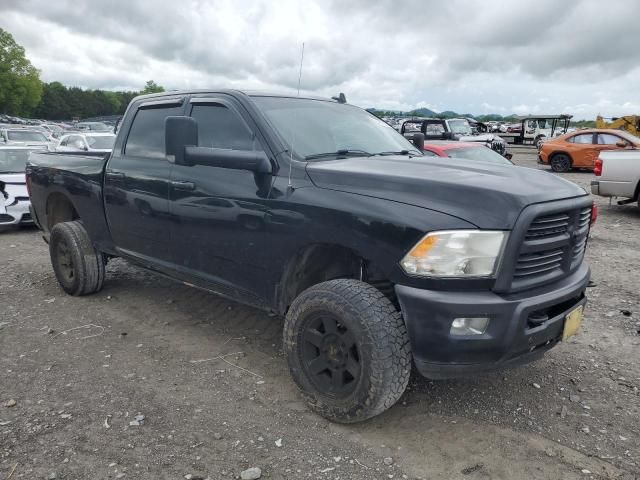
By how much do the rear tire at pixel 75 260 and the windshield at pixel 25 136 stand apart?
14.4 m

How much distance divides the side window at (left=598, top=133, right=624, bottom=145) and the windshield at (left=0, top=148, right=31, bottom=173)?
16.6 meters

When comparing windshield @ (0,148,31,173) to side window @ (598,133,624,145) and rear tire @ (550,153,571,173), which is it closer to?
rear tire @ (550,153,571,173)

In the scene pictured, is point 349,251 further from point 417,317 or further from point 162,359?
point 162,359

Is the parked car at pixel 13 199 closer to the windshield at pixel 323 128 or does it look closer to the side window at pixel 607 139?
the windshield at pixel 323 128

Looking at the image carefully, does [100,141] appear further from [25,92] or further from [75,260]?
[25,92]

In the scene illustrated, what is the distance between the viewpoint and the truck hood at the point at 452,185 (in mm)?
2701

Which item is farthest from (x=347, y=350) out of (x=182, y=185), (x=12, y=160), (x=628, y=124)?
(x=628, y=124)

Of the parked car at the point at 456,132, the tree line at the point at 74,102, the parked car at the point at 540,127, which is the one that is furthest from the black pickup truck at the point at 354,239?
the tree line at the point at 74,102

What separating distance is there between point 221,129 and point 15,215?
633 centimetres

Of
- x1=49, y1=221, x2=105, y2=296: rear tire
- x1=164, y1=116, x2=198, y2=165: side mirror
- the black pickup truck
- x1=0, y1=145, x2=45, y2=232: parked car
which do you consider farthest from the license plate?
x1=0, y1=145, x2=45, y2=232: parked car

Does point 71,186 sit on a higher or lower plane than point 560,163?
lower

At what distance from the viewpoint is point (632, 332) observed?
4543 millimetres

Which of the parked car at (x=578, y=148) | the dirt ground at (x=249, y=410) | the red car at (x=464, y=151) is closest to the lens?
the dirt ground at (x=249, y=410)

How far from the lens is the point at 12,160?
31.4 ft
